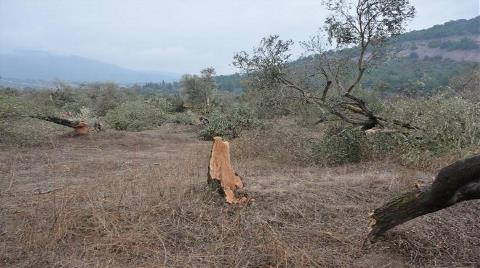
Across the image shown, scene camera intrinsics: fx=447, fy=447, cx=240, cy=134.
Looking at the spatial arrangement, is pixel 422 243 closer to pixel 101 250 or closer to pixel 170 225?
pixel 170 225

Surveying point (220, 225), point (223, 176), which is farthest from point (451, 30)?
point (220, 225)

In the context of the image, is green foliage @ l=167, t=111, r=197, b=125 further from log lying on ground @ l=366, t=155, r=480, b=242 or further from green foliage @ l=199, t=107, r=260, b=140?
log lying on ground @ l=366, t=155, r=480, b=242

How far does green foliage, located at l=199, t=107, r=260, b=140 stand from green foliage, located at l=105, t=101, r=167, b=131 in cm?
380

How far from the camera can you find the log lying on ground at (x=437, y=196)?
3.11 meters

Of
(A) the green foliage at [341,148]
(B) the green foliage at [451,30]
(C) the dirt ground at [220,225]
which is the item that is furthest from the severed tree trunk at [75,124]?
(B) the green foliage at [451,30]

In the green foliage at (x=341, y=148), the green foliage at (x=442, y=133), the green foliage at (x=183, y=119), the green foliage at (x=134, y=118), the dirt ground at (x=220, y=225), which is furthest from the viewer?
the green foliage at (x=183, y=119)

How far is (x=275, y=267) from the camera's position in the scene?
139 inches

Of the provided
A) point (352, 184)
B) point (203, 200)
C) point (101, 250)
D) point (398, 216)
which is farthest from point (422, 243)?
point (101, 250)

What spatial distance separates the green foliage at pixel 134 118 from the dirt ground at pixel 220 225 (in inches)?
403

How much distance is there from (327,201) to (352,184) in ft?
2.61

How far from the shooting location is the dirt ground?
374cm

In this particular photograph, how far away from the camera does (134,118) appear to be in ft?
57.4

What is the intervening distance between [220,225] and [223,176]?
0.91 meters

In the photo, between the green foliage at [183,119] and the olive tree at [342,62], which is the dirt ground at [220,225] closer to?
the olive tree at [342,62]
